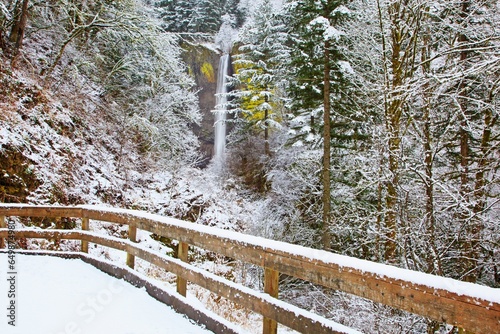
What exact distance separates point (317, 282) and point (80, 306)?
279cm

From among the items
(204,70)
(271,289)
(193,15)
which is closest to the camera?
(271,289)

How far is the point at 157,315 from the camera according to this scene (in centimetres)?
374

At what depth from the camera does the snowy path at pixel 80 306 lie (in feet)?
11.0

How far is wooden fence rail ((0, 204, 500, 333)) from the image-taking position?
5.97 feet

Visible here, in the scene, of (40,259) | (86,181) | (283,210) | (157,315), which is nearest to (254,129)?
(283,210)

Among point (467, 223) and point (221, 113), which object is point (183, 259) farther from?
point (221, 113)

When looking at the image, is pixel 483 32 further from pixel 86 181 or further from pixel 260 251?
pixel 86 181

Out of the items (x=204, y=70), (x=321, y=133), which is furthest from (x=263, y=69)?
(x=321, y=133)

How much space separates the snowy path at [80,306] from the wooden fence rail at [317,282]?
449 millimetres

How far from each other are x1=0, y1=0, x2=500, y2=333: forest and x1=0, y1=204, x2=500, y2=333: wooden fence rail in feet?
13.4

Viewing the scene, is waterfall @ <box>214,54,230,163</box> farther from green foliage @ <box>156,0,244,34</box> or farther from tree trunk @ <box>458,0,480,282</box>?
tree trunk @ <box>458,0,480,282</box>

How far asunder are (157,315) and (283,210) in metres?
14.6

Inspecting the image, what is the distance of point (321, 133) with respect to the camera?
16.1 meters

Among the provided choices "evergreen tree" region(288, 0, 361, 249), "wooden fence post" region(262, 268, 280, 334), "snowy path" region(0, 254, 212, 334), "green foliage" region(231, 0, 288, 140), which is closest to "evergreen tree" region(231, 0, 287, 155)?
"green foliage" region(231, 0, 288, 140)
